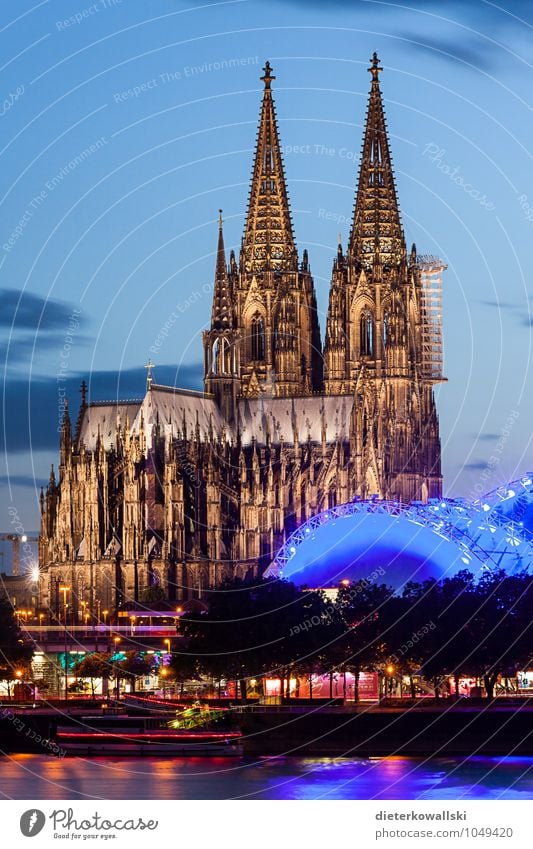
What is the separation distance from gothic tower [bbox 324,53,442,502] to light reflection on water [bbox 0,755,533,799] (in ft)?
199

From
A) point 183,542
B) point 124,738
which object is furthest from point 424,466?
point 124,738

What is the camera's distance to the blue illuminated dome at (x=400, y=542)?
5039 inches

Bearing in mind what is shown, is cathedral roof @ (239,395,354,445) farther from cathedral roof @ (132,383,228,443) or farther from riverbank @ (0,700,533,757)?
riverbank @ (0,700,533,757)

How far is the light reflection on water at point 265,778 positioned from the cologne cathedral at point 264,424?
47.1 metres

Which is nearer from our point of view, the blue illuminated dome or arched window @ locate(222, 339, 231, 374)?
the blue illuminated dome

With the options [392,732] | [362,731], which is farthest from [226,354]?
[392,732]

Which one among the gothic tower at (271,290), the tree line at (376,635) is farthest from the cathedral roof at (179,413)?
the tree line at (376,635)

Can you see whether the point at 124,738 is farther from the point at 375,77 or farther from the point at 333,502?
the point at 375,77

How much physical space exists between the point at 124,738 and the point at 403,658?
17908 mm

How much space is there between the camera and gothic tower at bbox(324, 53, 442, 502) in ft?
506

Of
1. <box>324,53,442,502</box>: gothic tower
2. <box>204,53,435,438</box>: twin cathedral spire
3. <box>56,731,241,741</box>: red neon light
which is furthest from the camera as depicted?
<box>204,53,435,438</box>: twin cathedral spire

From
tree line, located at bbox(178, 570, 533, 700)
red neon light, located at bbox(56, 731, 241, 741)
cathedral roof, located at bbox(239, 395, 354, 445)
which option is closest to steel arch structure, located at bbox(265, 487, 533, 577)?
tree line, located at bbox(178, 570, 533, 700)

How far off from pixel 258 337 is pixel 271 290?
11.5 feet
